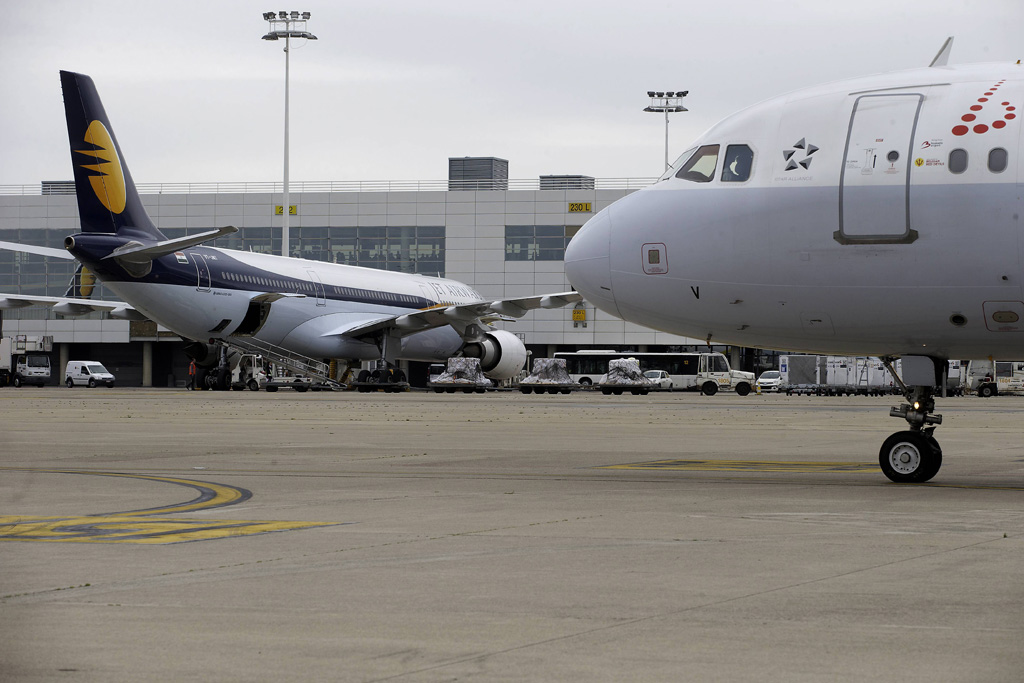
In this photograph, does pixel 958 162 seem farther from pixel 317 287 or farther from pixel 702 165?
pixel 317 287

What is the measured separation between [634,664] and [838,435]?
68.9 feet

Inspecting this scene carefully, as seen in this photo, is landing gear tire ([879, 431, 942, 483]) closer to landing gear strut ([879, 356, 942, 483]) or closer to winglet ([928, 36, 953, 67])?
landing gear strut ([879, 356, 942, 483])

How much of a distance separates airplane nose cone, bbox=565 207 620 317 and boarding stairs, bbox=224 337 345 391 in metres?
43.1

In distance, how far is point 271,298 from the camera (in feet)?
183

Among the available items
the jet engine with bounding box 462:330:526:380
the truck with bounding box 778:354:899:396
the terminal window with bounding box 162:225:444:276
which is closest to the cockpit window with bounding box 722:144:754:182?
the jet engine with bounding box 462:330:526:380

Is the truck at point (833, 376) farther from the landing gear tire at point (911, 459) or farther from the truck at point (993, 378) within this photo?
the landing gear tire at point (911, 459)

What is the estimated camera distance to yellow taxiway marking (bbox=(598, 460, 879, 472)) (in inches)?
637

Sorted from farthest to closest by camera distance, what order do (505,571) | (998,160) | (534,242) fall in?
(534,242) < (998,160) < (505,571)

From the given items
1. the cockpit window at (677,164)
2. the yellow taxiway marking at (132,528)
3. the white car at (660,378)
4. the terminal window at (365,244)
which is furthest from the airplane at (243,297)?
the yellow taxiway marking at (132,528)

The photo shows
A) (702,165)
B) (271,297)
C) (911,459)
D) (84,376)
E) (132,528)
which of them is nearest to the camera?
(132,528)

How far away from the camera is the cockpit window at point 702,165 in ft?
48.8

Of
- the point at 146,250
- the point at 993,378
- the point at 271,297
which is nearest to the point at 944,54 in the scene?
the point at 146,250

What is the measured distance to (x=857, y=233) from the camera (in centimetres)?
1368

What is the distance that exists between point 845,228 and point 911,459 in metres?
2.66
